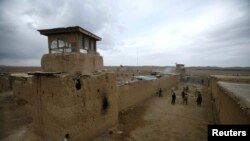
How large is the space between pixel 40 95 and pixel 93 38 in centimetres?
385

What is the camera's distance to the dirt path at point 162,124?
7.21m

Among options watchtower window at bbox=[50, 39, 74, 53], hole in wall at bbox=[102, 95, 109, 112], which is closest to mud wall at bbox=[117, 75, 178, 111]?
hole in wall at bbox=[102, 95, 109, 112]

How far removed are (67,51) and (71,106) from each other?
8.25 ft

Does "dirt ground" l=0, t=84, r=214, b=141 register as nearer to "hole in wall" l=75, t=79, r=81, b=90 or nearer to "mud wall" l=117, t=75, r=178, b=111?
"mud wall" l=117, t=75, r=178, b=111

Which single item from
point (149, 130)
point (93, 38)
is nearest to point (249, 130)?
point (149, 130)

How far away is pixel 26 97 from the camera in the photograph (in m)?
12.7

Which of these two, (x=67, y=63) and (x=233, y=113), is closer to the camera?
(x=233, y=113)

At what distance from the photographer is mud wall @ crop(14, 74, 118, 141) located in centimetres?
559

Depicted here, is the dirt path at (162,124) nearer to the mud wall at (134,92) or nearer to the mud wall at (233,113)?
the mud wall at (134,92)

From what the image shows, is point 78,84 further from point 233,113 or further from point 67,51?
point 233,113

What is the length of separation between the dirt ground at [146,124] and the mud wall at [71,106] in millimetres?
879

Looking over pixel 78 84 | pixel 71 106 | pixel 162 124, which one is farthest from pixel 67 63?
pixel 162 124

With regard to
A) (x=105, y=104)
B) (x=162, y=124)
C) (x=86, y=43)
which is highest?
(x=86, y=43)

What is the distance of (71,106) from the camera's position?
5.73 m
